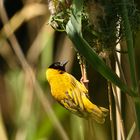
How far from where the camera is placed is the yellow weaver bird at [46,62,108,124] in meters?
1.40

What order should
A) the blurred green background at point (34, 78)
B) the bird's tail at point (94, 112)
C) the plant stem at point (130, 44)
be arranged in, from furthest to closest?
the blurred green background at point (34, 78) < the bird's tail at point (94, 112) < the plant stem at point (130, 44)

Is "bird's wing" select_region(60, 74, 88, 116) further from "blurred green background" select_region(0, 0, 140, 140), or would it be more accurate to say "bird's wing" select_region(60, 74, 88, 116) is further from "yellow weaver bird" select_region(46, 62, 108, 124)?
"blurred green background" select_region(0, 0, 140, 140)

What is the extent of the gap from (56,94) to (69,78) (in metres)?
0.08

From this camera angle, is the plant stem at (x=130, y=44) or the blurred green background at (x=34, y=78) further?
the blurred green background at (x=34, y=78)

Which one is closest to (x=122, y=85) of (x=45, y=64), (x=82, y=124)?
(x=82, y=124)

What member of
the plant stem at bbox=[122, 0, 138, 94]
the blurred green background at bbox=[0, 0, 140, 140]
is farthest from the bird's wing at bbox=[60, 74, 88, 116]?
the blurred green background at bbox=[0, 0, 140, 140]

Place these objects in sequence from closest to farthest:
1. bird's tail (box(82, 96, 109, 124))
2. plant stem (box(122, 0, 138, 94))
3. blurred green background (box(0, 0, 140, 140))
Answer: plant stem (box(122, 0, 138, 94)), bird's tail (box(82, 96, 109, 124)), blurred green background (box(0, 0, 140, 140))

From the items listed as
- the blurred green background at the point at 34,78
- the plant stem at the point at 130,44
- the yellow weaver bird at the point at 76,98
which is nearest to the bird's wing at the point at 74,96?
the yellow weaver bird at the point at 76,98

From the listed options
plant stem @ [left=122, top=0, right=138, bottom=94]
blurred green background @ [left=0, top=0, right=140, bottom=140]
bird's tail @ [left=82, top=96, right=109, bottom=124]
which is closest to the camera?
plant stem @ [left=122, top=0, right=138, bottom=94]

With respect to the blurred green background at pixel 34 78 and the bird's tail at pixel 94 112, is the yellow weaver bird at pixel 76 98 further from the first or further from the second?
the blurred green background at pixel 34 78

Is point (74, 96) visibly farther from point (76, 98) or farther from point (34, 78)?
point (34, 78)

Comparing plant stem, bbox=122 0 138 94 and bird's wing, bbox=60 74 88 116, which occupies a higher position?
plant stem, bbox=122 0 138 94

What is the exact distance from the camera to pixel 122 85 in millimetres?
1104

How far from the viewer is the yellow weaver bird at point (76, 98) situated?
1.40m
